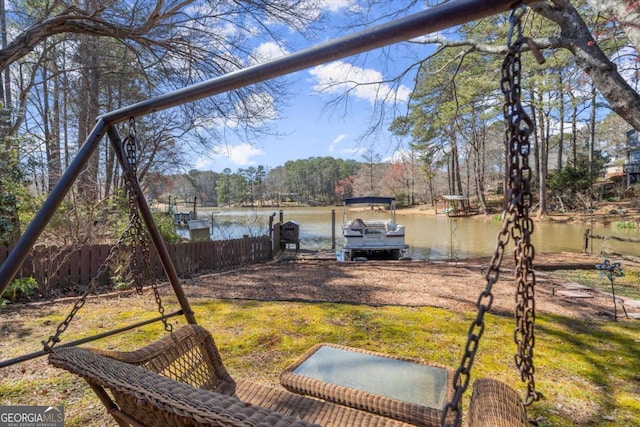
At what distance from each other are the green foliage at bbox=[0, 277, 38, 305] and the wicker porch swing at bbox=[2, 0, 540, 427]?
3409 millimetres

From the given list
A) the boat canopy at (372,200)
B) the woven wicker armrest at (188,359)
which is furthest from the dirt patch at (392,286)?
the boat canopy at (372,200)

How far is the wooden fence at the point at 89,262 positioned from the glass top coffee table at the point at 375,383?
2.08 m

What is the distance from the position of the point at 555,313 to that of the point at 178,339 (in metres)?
4.00

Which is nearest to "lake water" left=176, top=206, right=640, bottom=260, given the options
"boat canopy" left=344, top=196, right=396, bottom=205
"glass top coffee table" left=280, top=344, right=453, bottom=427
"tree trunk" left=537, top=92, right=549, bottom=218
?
"boat canopy" left=344, top=196, right=396, bottom=205

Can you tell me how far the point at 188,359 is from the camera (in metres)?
1.72

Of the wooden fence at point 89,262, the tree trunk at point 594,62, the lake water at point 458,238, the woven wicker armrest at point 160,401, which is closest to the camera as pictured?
the woven wicker armrest at point 160,401

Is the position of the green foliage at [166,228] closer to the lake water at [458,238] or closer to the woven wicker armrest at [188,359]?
the lake water at [458,238]

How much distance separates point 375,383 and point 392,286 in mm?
3490

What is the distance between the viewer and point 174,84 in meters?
5.03

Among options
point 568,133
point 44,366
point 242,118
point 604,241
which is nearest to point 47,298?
point 44,366

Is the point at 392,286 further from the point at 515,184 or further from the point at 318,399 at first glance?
the point at 515,184

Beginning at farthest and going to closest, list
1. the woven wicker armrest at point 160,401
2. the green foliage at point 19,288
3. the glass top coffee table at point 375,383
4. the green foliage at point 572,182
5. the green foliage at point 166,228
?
the green foliage at point 572,182 → the green foliage at point 166,228 → the green foliage at point 19,288 → the glass top coffee table at point 375,383 → the woven wicker armrest at point 160,401

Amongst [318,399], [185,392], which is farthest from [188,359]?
[185,392]

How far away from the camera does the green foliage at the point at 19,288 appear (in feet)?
12.6
